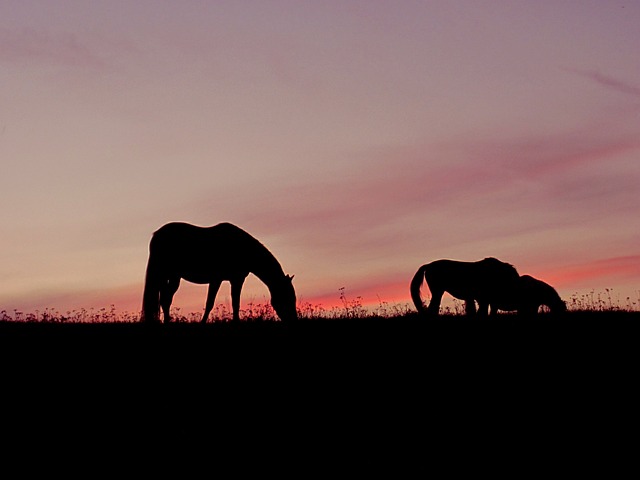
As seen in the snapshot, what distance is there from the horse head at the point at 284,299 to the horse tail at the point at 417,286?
4.73 meters

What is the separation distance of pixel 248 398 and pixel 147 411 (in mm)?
1291

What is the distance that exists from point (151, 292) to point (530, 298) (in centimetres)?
1154

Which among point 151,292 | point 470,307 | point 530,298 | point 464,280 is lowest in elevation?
point 470,307

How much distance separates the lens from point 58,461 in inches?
309

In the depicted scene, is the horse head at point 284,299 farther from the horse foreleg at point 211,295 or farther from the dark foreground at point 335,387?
the dark foreground at point 335,387

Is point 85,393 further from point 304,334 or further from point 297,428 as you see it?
point 304,334

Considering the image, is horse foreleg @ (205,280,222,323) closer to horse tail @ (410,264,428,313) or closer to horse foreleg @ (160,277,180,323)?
horse foreleg @ (160,277,180,323)

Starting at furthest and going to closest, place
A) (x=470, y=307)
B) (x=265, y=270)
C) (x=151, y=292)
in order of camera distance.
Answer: (x=470, y=307) → (x=265, y=270) → (x=151, y=292)

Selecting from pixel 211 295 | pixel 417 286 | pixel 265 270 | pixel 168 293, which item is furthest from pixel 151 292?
pixel 417 286

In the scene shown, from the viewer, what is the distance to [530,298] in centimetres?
2344

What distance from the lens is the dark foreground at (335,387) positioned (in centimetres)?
873

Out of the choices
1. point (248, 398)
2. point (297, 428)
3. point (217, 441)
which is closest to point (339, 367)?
point (248, 398)

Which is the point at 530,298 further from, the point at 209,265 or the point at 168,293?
the point at 168,293

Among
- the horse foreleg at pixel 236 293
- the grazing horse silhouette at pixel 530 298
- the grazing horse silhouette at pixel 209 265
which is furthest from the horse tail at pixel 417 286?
the horse foreleg at pixel 236 293
